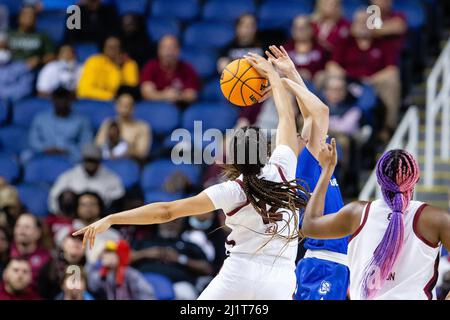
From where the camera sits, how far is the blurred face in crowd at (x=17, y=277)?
10250 millimetres

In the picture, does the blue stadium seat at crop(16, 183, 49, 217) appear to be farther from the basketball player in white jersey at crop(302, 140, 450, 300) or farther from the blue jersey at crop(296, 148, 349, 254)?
the basketball player in white jersey at crop(302, 140, 450, 300)

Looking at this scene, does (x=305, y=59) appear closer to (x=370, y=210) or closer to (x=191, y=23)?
(x=191, y=23)

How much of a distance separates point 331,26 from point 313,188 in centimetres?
656

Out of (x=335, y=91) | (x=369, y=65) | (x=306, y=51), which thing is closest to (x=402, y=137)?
(x=335, y=91)

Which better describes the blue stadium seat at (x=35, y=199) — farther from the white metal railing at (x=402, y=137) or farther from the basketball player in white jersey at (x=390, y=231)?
the basketball player in white jersey at (x=390, y=231)

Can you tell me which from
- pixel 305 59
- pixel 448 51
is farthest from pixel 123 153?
pixel 448 51

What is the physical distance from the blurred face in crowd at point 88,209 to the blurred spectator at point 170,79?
8.61 feet

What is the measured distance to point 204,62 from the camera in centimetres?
1434

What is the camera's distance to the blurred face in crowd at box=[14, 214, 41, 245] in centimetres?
1141

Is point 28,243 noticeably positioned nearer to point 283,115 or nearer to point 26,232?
point 26,232

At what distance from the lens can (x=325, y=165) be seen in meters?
6.02

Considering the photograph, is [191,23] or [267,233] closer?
[267,233]

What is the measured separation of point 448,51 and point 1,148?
601 cm
